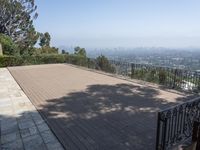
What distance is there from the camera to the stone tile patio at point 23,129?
3527 millimetres

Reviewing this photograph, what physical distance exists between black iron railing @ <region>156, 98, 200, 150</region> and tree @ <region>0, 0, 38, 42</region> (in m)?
25.2

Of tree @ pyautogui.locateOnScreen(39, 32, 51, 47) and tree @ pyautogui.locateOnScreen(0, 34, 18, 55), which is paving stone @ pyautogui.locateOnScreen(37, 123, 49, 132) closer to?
tree @ pyautogui.locateOnScreen(0, 34, 18, 55)

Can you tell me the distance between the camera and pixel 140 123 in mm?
4512

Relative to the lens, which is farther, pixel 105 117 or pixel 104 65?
pixel 104 65

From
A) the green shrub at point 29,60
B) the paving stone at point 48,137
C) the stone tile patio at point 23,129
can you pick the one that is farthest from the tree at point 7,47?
the paving stone at point 48,137

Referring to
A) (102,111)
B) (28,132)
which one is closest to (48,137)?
(28,132)

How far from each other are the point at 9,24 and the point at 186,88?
80.4ft

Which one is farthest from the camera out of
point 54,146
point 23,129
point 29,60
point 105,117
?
point 29,60

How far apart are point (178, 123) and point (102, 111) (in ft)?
7.15

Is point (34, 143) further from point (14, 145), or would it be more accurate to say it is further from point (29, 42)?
point (29, 42)

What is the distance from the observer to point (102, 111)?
5.30 meters

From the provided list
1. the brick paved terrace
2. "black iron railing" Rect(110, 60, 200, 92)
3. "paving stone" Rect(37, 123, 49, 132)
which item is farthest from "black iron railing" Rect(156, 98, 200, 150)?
"black iron railing" Rect(110, 60, 200, 92)

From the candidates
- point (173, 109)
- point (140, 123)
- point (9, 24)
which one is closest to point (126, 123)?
point (140, 123)

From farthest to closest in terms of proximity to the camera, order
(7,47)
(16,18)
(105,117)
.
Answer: (16,18) → (7,47) → (105,117)
